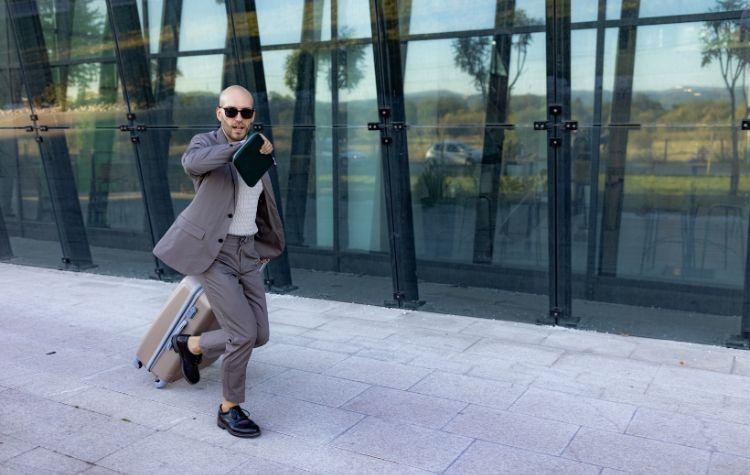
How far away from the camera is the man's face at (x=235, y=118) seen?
4285 millimetres

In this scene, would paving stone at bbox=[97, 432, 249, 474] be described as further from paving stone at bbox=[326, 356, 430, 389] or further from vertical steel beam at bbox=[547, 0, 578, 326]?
vertical steel beam at bbox=[547, 0, 578, 326]

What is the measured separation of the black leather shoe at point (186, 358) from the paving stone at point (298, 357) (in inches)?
38.6

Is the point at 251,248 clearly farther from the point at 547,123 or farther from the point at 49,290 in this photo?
the point at 49,290

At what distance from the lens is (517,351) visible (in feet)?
19.8

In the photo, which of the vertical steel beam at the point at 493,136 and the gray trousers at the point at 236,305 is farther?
the vertical steel beam at the point at 493,136

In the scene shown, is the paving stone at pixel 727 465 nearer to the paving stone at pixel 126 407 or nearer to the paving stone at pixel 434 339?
the paving stone at pixel 434 339

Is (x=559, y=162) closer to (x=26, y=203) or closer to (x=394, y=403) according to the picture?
(x=394, y=403)

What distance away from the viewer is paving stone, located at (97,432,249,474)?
13.1 feet

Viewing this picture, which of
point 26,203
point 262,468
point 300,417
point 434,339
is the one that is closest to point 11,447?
A: point 262,468

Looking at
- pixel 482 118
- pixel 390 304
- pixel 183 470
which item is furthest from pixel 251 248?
pixel 482 118

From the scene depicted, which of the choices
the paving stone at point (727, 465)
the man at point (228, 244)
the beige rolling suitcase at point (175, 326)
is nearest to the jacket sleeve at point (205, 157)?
the man at point (228, 244)

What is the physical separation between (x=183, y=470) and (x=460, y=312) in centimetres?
403

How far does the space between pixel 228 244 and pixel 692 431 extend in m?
3.11

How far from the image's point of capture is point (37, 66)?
402 inches
